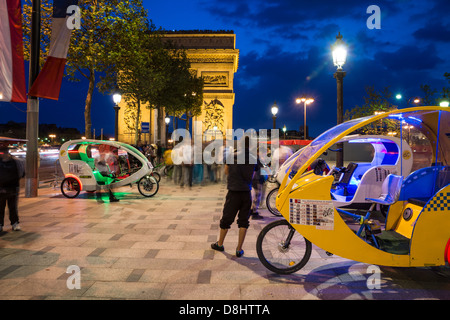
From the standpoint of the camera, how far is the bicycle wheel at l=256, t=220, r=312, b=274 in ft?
14.0

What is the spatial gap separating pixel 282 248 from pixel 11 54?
31.4ft

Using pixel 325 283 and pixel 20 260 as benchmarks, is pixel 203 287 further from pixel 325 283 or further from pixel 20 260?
pixel 20 260

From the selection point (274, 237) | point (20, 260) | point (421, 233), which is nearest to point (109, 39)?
point (20, 260)

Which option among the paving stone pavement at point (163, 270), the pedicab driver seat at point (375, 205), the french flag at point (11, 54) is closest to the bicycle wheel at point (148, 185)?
the paving stone pavement at point (163, 270)

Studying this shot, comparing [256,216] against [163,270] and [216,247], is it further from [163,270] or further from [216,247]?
[163,270]

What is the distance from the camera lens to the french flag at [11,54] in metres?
9.17

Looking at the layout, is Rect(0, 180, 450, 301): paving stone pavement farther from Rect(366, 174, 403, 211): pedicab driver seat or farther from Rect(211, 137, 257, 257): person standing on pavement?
Rect(366, 174, 403, 211): pedicab driver seat

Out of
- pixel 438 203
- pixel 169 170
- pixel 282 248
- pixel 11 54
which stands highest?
pixel 11 54

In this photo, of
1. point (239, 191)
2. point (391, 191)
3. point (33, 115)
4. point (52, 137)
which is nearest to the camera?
point (239, 191)

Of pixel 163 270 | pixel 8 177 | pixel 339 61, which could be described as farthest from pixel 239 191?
pixel 339 61

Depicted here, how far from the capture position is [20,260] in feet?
15.7

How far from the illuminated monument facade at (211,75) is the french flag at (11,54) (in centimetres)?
3695

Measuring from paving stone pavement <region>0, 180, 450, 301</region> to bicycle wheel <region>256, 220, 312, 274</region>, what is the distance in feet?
0.49

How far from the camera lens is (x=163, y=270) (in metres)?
4.43
